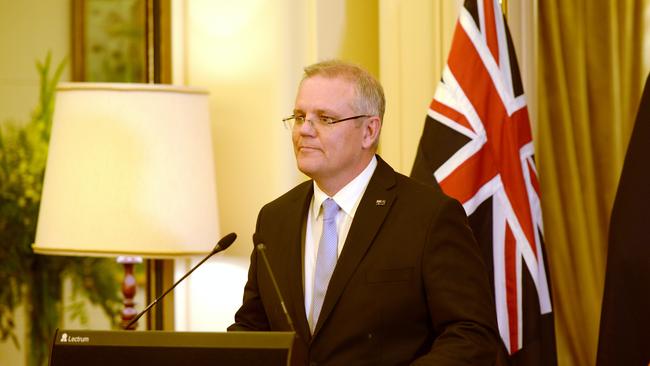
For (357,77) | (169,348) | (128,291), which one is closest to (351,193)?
(357,77)

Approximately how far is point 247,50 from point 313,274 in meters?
2.02

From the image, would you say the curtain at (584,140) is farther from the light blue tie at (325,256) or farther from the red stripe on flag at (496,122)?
the light blue tie at (325,256)

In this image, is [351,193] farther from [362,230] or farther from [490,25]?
[490,25]

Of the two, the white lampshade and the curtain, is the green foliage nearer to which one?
the white lampshade

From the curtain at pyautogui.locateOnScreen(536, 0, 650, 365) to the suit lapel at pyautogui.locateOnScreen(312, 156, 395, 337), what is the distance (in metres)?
1.58

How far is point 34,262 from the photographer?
195 inches

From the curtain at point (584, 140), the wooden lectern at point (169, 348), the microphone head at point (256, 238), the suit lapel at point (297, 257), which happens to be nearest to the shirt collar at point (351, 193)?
the suit lapel at point (297, 257)

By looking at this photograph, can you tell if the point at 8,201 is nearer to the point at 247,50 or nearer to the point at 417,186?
the point at 247,50

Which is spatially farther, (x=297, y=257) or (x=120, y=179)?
(x=120, y=179)

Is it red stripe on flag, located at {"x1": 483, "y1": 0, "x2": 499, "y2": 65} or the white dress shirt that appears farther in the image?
red stripe on flag, located at {"x1": 483, "y1": 0, "x2": 499, "y2": 65}

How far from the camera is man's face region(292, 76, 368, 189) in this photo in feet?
9.15

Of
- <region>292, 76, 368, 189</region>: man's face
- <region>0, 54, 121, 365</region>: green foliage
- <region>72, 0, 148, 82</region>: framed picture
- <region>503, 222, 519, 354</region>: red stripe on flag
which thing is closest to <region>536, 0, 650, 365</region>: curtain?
<region>503, 222, 519, 354</region>: red stripe on flag

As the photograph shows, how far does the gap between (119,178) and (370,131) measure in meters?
1.59

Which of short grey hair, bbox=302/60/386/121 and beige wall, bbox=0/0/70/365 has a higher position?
beige wall, bbox=0/0/70/365
